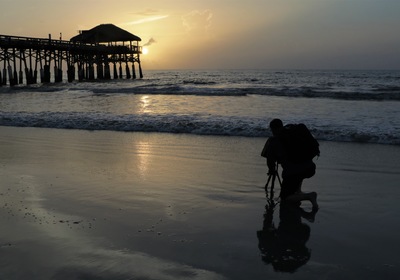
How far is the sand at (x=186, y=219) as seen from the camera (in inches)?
141

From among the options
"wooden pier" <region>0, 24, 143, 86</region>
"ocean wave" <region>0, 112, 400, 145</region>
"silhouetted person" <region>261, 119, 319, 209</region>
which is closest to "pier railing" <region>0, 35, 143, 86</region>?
"wooden pier" <region>0, 24, 143, 86</region>

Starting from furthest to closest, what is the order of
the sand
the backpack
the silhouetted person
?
1. the silhouetted person
2. the backpack
3. the sand

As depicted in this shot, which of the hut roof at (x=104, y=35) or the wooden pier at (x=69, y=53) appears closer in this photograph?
the wooden pier at (x=69, y=53)

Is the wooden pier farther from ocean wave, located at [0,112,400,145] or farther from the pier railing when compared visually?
ocean wave, located at [0,112,400,145]

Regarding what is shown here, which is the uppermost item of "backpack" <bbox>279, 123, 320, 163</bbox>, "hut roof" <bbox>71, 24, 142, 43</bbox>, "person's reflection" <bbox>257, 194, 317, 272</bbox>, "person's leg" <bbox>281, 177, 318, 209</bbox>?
"hut roof" <bbox>71, 24, 142, 43</bbox>

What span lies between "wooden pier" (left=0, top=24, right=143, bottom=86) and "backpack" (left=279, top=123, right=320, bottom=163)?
34.5 meters

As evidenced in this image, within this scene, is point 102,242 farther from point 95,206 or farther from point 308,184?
point 308,184

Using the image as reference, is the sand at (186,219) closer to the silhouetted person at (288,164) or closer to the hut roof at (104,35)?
the silhouetted person at (288,164)

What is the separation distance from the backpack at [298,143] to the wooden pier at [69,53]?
3447 centimetres

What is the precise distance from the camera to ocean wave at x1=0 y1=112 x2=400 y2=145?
34.2 feet

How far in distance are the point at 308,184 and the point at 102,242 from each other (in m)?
3.41

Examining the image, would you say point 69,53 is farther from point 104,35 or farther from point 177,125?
point 177,125

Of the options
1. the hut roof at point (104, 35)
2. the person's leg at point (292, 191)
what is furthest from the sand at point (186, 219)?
the hut roof at point (104, 35)

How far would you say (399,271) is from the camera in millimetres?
3492
